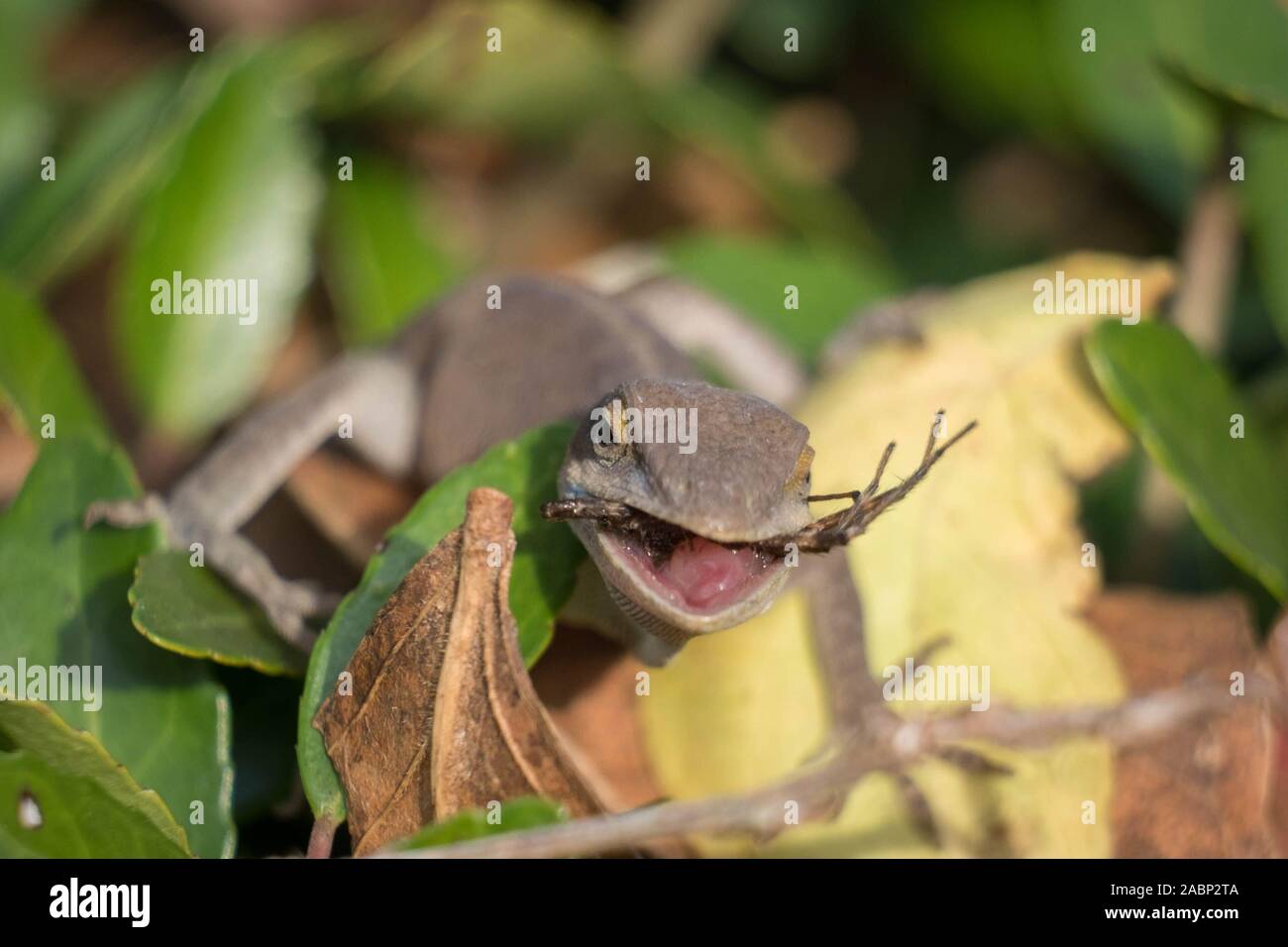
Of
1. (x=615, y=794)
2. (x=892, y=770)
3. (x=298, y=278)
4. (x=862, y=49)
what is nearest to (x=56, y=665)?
(x=615, y=794)

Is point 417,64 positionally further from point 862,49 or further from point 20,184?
point 862,49

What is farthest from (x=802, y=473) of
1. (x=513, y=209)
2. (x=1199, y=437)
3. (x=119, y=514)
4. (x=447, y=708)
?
(x=513, y=209)

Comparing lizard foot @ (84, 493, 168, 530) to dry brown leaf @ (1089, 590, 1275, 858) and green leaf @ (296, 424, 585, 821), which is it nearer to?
green leaf @ (296, 424, 585, 821)

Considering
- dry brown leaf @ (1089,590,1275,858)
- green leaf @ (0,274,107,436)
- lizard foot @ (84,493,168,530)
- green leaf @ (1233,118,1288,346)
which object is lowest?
dry brown leaf @ (1089,590,1275,858)

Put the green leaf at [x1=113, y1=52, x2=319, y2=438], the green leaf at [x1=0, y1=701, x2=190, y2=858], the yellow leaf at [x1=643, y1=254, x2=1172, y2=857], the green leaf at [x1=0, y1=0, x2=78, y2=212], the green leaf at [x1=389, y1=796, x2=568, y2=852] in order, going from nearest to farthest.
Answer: the green leaf at [x1=389, y1=796, x2=568, y2=852], the green leaf at [x1=0, y1=701, x2=190, y2=858], the yellow leaf at [x1=643, y1=254, x2=1172, y2=857], the green leaf at [x1=113, y1=52, x2=319, y2=438], the green leaf at [x1=0, y1=0, x2=78, y2=212]

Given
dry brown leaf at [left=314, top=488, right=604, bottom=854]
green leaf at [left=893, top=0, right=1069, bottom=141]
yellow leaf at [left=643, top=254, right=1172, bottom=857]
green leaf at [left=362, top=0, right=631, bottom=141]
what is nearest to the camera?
dry brown leaf at [left=314, top=488, right=604, bottom=854]

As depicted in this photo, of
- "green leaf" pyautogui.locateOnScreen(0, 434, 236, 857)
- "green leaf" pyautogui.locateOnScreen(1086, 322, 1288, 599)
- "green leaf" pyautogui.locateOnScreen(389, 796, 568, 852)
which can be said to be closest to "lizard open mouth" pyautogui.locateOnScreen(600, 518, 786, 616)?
"green leaf" pyautogui.locateOnScreen(389, 796, 568, 852)
